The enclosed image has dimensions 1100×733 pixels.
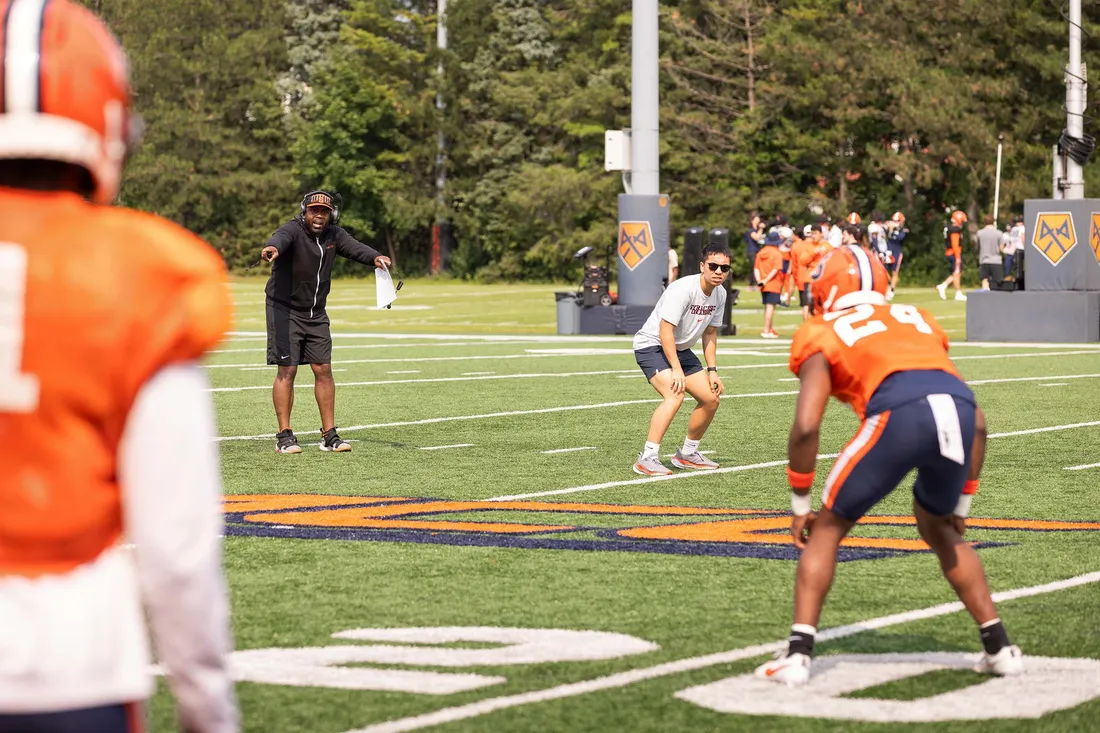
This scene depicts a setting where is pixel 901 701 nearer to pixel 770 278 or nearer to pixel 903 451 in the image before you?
pixel 903 451

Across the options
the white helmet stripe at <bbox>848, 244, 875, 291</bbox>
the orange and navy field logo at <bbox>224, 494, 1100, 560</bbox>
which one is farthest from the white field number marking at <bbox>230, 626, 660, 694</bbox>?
the orange and navy field logo at <bbox>224, 494, 1100, 560</bbox>

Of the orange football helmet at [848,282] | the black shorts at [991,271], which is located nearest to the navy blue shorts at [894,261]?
the black shorts at [991,271]

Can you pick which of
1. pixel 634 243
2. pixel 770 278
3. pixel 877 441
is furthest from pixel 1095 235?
pixel 877 441

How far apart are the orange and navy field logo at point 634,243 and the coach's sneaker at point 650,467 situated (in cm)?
1795

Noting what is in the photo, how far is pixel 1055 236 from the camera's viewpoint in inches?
1059

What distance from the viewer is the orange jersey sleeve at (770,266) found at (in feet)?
94.5

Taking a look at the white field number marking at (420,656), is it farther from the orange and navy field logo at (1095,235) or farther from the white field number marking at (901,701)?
the orange and navy field logo at (1095,235)

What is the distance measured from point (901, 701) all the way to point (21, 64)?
12.7 ft

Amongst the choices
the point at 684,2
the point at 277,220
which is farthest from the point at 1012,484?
the point at 277,220

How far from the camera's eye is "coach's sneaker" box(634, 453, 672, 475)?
12.5m

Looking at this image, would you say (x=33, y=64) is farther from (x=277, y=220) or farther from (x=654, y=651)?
(x=277, y=220)

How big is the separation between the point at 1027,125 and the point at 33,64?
52880 millimetres

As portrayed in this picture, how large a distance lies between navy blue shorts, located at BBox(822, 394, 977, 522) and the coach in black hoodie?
8279 millimetres

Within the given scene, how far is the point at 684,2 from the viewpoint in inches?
2383
